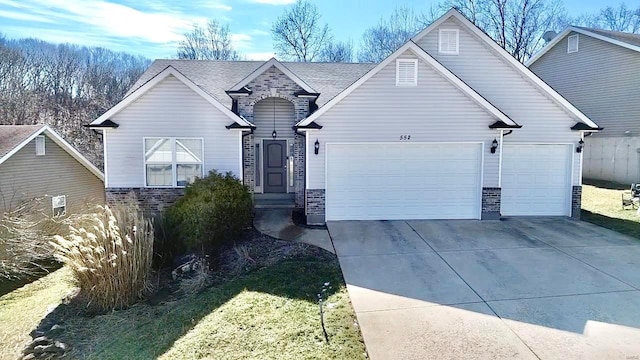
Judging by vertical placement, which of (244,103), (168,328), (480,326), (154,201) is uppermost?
(244,103)

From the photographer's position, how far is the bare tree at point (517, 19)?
31.7m

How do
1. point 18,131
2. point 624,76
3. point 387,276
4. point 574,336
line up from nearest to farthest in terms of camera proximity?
point 574,336 < point 387,276 < point 18,131 < point 624,76

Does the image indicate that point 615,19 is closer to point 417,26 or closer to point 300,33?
point 417,26

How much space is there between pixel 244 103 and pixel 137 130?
352 centimetres

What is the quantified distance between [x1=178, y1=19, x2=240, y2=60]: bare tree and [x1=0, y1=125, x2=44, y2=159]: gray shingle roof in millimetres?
21606

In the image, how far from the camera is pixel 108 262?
7.54 m

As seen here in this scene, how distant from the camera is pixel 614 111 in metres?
19.0

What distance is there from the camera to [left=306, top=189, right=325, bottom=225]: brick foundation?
11555 millimetres

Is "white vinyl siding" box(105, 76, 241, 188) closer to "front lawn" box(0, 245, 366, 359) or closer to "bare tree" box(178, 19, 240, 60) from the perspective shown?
"front lawn" box(0, 245, 366, 359)

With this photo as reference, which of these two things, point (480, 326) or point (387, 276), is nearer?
point (480, 326)

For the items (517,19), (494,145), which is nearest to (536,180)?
(494,145)

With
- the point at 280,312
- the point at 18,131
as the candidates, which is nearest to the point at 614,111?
the point at 280,312

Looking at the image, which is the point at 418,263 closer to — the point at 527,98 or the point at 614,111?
the point at 527,98

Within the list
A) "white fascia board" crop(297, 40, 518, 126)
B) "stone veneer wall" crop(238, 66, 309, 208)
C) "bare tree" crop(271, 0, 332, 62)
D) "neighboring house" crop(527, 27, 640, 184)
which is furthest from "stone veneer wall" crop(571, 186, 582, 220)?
"bare tree" crop(271, 0, 332, 62)
